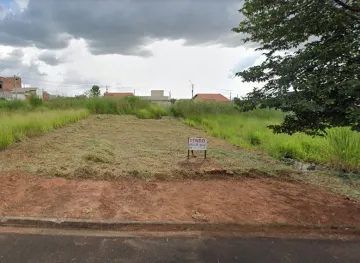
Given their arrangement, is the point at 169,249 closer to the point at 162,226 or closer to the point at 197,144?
the point at 162,226

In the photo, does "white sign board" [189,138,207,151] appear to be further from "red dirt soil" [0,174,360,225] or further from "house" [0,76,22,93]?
"house" [0,76,22,93]

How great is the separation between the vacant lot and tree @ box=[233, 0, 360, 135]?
121 centimetres

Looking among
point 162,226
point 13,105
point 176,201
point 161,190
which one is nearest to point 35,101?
point 13,105

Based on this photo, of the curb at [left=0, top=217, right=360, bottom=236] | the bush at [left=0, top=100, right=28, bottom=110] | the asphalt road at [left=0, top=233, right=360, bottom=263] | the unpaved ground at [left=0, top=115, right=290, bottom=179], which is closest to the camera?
→ the asphalt road at [left=0, top=233, right=360, bottom=263]

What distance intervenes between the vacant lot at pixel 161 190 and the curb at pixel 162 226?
11 centimetres

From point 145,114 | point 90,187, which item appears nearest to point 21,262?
point 90,187

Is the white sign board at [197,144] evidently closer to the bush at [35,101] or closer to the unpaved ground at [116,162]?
the unpaved ground at [116,162]

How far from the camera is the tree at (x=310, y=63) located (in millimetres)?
2752

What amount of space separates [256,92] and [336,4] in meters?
1.30

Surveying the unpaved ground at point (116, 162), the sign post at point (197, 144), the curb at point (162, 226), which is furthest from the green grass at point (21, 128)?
the sign post at point (197, 144)

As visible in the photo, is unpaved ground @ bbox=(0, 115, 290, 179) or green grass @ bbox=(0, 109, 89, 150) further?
green grass @ bbox=(0, 109, 89, 150)

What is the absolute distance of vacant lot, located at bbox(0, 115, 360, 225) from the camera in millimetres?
3287

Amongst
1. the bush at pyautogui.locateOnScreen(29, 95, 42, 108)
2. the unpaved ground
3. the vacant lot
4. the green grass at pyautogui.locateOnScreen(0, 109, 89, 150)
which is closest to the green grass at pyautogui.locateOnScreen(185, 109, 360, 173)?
the unpaved ground

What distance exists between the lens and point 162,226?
9.90 ft
